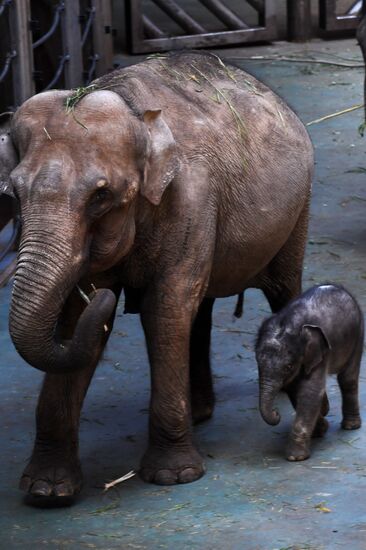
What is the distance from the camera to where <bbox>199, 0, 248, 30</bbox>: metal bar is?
14.1m

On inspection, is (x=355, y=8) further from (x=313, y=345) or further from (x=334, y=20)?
(x=313, y=345)

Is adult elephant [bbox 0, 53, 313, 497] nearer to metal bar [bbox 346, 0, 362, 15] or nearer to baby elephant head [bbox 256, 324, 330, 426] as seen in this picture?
baby elephant head [bbox 256, 324, 330, 426]

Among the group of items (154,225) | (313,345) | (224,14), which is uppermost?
(154,225)

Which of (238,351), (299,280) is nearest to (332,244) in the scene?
(238,351)

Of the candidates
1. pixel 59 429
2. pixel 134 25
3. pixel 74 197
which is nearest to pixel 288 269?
pixel 59 429

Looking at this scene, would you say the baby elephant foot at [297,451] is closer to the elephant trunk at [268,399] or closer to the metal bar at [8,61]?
the elephant trunk at [268,399]

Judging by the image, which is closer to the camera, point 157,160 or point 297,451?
point 157,160

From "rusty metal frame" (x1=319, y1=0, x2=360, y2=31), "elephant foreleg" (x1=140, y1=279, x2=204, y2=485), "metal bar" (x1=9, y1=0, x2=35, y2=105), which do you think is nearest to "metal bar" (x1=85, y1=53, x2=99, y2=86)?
"metal bar" (x1=9, y1=0, x2=35, y2=105)

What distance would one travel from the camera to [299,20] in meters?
14.3

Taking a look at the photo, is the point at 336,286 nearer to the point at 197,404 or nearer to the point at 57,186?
the point at 197,404

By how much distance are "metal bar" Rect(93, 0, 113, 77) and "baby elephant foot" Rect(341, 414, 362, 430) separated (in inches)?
209

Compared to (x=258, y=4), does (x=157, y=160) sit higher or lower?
higher

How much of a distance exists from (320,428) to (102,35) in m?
5.49

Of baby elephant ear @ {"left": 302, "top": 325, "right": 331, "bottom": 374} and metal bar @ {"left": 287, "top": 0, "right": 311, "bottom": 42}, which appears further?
metal bar @ {"left": 287, "top": 0, "right": 311, "bottom": 42}
